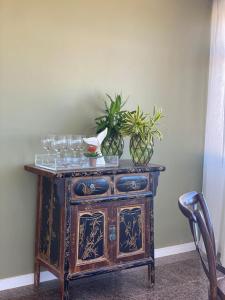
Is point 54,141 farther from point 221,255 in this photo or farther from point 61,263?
point 221,255

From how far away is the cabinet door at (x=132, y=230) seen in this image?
9.20 feet

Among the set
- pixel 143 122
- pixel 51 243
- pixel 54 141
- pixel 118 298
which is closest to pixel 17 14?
pixel 54 141

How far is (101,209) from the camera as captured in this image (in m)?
2.71

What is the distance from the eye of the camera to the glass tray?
8.87 ft

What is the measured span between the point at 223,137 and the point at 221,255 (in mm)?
1088

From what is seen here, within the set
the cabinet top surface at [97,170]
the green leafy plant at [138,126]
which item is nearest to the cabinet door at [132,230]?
the cabinet top surface at [97,170]

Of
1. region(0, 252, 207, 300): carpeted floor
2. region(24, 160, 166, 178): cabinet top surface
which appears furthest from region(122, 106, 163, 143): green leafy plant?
region(0, 252, 207, 300): carpeted floor

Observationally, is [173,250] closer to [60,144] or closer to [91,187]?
[91,187]

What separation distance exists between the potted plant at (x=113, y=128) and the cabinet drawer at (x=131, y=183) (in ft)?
0.96

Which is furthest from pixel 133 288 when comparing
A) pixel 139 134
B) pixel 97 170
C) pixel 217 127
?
pixel 217 127

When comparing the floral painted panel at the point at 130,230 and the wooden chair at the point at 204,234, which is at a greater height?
the wooden chair at the point at 204,234

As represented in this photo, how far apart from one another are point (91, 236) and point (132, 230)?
35cm

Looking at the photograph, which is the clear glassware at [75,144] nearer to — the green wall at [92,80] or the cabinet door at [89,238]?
the green wall at [92,80]

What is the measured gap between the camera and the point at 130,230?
2854 mm
